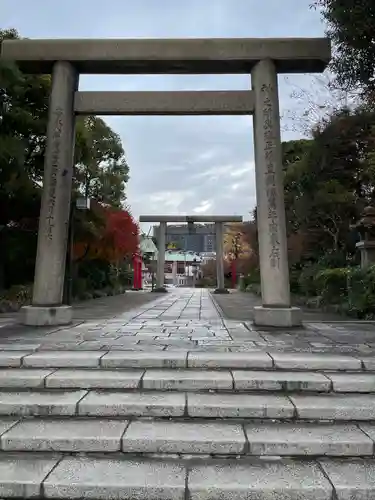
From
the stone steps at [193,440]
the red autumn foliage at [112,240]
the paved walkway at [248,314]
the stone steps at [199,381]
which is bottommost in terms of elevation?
the stone steps at [193,440]

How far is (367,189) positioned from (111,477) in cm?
1410

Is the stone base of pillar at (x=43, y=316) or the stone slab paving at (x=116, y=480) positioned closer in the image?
the stone slab paving at (x=116, y=480)

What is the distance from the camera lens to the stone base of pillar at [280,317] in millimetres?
6917

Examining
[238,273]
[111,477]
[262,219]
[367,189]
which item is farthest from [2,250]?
[238,273]

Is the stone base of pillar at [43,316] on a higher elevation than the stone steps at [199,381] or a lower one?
higher

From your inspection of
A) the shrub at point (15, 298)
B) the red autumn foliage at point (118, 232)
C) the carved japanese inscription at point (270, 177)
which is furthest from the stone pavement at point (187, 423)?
the red autumn foliage at point (118, 232)

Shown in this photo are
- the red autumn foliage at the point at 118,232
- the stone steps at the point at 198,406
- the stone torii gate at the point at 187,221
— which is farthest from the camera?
the stone torii gate at the point at 187,221

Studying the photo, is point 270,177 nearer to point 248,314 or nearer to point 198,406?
point 248,314

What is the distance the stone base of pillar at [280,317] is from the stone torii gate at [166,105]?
0.06 ft

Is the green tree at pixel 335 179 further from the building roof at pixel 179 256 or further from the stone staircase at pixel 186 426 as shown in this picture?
the building roof at pixel 179 256

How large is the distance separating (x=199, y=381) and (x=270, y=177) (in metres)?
4.39

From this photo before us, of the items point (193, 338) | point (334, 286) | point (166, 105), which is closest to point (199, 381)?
point (193, 338)

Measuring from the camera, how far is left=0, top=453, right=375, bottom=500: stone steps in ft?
8.32

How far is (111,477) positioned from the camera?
8.73 ft
